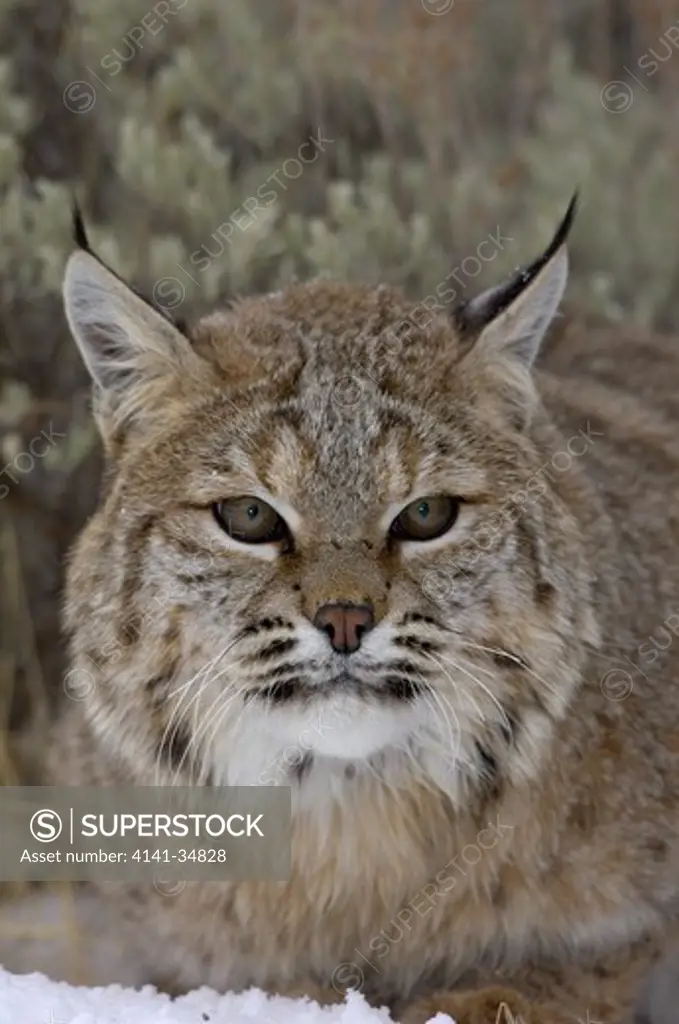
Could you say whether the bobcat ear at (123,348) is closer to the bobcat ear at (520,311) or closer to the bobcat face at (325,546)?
the bobcat face at (325,546)

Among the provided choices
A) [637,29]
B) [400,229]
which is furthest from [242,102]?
[637,29]

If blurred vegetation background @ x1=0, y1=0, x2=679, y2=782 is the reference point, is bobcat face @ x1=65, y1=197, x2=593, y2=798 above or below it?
below

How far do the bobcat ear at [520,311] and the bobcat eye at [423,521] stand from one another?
1.12 ft

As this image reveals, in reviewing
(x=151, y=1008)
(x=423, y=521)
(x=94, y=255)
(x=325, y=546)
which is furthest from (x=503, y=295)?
(x=151, y=1008)

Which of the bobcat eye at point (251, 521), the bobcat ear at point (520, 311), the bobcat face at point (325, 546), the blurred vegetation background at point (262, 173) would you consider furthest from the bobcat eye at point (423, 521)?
the blurred vegetation background at point (262, 173)

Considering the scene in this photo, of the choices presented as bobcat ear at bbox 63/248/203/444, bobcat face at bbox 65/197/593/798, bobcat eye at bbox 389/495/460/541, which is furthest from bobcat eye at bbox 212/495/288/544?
bobcat ear at bbox 63/248/203/444

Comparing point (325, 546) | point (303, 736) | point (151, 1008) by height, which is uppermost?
point (325, 546)

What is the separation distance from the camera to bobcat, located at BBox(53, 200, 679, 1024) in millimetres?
2848

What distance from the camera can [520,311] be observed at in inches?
121

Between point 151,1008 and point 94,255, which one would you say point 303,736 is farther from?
point 94,255

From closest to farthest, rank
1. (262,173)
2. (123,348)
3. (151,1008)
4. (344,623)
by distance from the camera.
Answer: (344,623) < (151,1008) < (123,348) < (262,173)

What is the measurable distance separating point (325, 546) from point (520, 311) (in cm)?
59

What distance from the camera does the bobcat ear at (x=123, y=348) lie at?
3.08 meters

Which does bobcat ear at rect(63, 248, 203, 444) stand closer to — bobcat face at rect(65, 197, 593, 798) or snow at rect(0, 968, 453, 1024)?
bobcat face at rect(65, 197, 593, 798)
